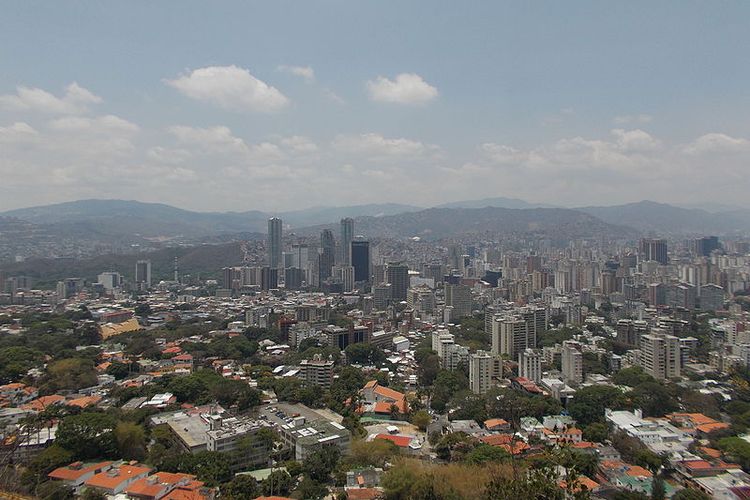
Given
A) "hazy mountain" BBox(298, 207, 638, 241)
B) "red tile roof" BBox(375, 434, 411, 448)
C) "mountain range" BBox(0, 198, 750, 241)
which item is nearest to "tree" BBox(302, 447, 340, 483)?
"red tile roof" BBox(375, 434, 411, 448)

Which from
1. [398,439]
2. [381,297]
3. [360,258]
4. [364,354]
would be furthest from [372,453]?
[360,258]

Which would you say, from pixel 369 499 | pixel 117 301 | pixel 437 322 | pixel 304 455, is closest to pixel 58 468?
pixel 304 455

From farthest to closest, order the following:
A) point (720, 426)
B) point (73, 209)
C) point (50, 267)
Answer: point (73, 209) → point (50, 267) → point (720, 426)

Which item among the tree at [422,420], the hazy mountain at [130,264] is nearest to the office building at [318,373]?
the tree at [422,420]

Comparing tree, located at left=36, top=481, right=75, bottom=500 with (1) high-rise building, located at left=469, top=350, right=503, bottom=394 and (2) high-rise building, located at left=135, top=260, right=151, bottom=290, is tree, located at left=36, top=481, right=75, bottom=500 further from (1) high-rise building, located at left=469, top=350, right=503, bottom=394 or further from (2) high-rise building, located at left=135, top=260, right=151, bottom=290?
(2) high-rise building, located at left=135, top=260, right=151, bottom=290

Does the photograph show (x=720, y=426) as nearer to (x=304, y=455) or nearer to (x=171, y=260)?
(x=304, y=455)

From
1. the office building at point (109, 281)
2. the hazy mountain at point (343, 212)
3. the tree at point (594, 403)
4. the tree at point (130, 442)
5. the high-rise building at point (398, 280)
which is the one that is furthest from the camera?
the hazy mountain at point (343, 212)

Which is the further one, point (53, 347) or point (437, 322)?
point (437, 322)

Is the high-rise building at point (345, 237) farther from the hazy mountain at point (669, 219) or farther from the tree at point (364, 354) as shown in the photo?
the hazy mountain at point (669, 219)
